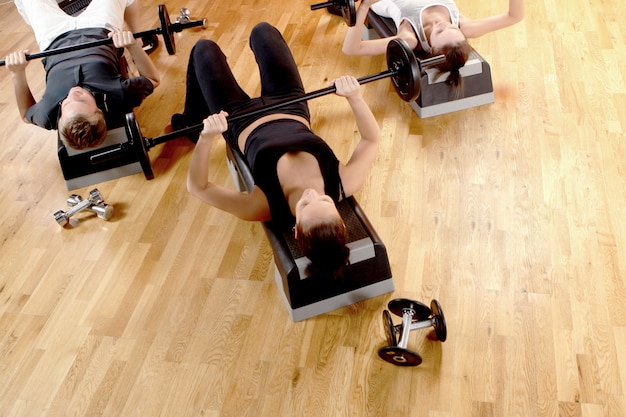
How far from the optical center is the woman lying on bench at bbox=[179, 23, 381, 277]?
6.84 ft

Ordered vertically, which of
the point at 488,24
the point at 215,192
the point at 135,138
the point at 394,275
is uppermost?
the point at 135,138

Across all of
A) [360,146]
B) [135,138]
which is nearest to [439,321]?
[360,146]

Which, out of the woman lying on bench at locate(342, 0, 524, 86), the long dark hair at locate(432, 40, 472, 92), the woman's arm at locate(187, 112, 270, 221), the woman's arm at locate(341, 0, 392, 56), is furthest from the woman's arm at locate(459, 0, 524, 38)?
the woman's arm at locate(187, 112, 270, 221)

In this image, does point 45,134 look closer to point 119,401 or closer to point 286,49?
point 286,49

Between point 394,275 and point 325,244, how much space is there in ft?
1.77

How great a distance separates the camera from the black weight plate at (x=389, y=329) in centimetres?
217

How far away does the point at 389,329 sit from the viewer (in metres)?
2.17

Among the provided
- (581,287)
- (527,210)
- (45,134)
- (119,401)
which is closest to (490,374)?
(581,287)

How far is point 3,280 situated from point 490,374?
1.87 metres

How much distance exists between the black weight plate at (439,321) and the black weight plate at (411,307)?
3cm

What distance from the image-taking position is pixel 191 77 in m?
3.02

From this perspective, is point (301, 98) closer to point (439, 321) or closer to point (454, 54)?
point (454, 54)

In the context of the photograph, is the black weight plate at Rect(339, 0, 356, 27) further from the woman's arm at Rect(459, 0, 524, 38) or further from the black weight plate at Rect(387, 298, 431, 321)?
the black weight plate at Rect(387, 298, 431, 321)

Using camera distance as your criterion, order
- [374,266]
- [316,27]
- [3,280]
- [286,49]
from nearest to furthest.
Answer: [374,266]
[3,280]
[286,49]
[316,27]
